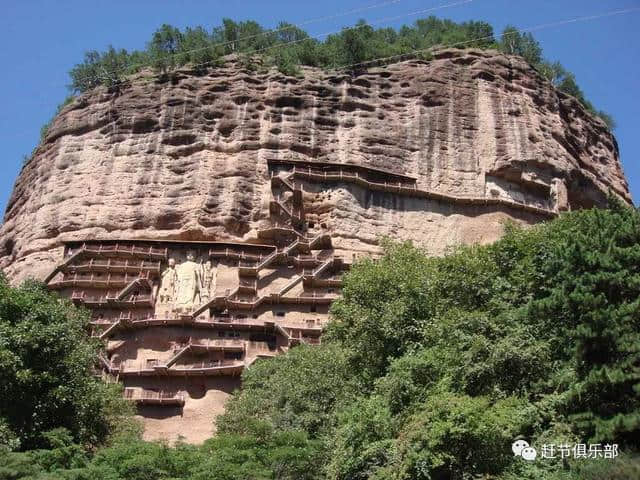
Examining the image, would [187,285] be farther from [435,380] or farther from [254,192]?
[435,380]

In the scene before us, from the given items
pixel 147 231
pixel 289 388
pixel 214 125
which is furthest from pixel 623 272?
pixel 214 125

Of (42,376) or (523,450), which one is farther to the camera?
(42,376)

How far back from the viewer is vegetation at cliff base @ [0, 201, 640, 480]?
16.8m

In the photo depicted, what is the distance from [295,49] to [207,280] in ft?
61.3

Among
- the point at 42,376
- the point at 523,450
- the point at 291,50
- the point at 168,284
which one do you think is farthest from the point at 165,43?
the point at 523,450

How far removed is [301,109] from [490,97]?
10549 millimetres

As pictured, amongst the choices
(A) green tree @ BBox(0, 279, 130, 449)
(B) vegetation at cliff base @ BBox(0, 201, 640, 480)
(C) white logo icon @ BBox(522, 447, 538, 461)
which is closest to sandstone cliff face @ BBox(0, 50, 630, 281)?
(B) vegetation at cliff base @ BBox(0, 201, 640, 480)

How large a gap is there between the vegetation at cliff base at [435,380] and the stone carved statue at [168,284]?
11914 mm

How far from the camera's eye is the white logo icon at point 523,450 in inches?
663

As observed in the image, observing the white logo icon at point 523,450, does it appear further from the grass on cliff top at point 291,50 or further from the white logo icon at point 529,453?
the grass on cliff top at point 291,50

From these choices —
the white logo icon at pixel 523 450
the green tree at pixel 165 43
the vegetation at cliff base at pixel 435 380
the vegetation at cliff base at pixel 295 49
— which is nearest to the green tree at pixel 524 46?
the vegetation at cliff base at pixel 295 49

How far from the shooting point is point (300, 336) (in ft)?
123

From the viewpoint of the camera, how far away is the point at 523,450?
55.6ft

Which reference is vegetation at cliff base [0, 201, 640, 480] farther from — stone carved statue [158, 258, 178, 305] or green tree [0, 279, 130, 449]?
stone carved statue [158, 258, 178, 305]
